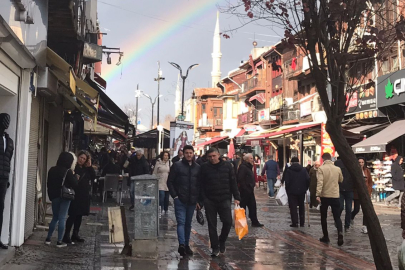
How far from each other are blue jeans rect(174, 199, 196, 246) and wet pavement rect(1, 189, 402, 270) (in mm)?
323

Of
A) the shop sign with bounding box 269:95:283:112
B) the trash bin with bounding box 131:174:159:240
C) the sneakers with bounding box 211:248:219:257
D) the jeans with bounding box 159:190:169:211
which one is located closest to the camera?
the trash bin with bounding box 131:174:159:240

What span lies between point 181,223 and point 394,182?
14.1m

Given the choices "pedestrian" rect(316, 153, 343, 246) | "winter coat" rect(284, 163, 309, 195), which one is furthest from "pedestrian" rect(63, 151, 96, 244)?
"winter coat" rect(284, 163, 309, 195)

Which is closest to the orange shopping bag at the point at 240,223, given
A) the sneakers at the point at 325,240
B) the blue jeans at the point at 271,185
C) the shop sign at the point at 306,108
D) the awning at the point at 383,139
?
the sneakers at the point at 325,240

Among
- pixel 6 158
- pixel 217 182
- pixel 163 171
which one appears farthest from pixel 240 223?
pixel 163 171

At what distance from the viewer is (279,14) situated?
23.1 feet

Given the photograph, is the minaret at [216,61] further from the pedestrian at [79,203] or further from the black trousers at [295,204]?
the pedestrian at [79,203]

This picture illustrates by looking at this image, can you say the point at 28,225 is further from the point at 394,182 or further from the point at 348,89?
the point at 394,182

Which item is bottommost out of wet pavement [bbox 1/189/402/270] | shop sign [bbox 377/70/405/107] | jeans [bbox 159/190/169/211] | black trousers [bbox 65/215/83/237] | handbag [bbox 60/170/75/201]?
wet pavement [bbox 1/189/402/270]

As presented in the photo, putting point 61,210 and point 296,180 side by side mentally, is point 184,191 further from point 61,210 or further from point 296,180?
point 296,180

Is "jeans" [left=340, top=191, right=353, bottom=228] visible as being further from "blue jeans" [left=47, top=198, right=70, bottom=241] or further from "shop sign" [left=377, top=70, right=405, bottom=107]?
"shop sign" [left=377, top=70, right=405, bottom=107]

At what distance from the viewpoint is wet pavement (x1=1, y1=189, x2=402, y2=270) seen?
Answer: 8328 mm

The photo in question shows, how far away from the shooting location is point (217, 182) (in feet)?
30.2

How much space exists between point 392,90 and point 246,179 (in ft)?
46.0
